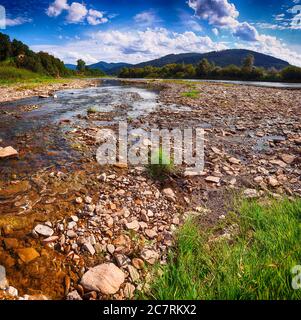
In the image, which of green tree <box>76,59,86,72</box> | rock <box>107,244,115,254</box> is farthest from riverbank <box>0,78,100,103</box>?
green tree <box>76,59,86,72</box>

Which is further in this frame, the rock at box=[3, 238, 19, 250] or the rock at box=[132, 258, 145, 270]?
the rock at box=[3, 238, 19, 250]

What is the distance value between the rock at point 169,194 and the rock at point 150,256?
1420mm

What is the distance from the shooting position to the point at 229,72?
78.8 m

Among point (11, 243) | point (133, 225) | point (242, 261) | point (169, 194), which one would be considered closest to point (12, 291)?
point (11, 243)

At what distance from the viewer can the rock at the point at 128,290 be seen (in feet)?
8.17

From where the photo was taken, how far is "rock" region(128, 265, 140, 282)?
8.89ft

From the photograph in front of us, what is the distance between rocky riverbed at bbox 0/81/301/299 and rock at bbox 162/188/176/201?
2 cm

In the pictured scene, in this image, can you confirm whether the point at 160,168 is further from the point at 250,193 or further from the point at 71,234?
the point at 71,234

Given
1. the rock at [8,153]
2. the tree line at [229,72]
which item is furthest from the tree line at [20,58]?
the rock at [8,153]

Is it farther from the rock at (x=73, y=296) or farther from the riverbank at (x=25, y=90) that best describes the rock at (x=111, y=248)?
the riverbank at (x=25, y=90)

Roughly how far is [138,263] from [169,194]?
180cm

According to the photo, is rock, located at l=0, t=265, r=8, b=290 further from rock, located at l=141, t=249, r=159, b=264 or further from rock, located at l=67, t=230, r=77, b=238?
rock, located at l=141, t=249, r=159, b=264
